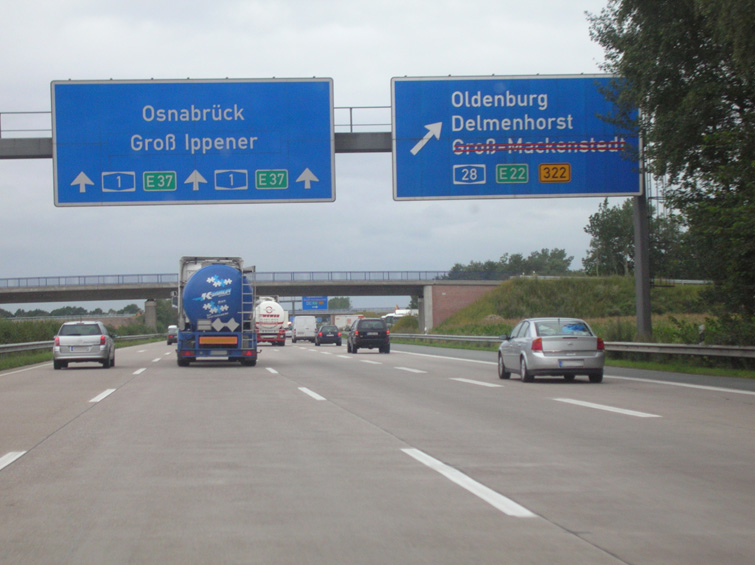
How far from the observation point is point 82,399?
1591 cm

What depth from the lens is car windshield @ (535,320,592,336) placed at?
18.9 m

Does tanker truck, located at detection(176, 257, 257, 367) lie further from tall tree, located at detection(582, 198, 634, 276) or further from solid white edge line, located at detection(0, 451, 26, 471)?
tall tree, located at detection(582, 198, 634, 276)

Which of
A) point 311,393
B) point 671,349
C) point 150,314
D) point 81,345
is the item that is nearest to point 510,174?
point 671,349

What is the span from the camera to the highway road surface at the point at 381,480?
536cm

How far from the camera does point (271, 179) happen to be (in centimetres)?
2522

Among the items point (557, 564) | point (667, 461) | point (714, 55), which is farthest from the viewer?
point (714, 55)

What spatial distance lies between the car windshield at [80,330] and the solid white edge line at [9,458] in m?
19.8

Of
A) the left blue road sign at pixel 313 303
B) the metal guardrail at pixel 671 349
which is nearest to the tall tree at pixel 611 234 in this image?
the left blue road sign at pixel 313 303

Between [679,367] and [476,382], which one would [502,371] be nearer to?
[476,382]

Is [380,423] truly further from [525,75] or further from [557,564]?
[525,75]

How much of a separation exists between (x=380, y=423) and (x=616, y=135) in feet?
54.9

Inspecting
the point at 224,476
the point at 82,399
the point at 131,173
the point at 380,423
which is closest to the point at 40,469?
the point at 224,476

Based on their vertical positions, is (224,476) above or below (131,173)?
below

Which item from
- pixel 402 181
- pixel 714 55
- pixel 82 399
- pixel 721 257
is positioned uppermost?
pixel 714 55
